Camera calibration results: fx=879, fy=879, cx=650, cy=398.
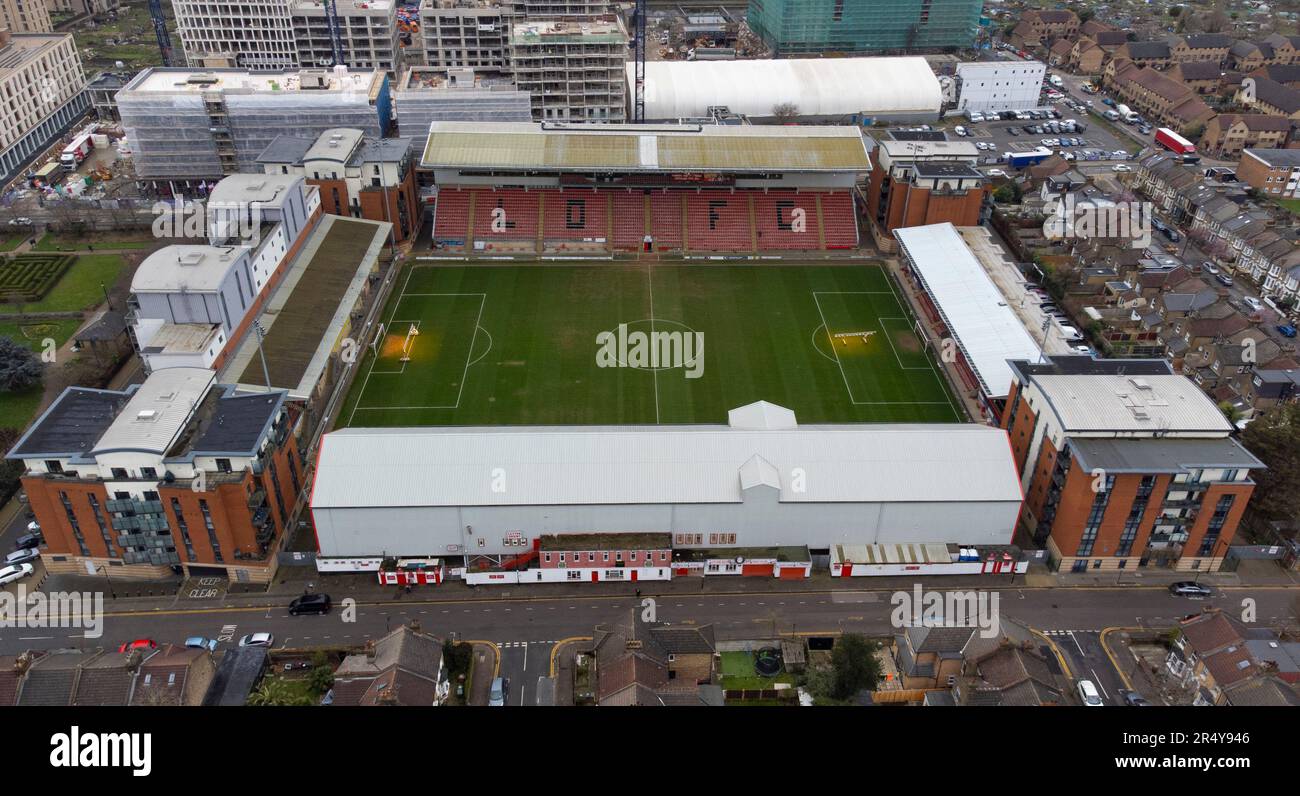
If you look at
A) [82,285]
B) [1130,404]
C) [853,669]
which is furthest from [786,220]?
[82,285]

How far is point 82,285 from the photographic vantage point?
3418 inches

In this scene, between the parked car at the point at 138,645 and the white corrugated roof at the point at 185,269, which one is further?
the white corrugated roof at the point at 185,269

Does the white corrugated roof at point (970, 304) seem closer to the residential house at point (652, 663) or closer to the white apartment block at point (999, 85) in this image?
the residential house at point (652, 663)

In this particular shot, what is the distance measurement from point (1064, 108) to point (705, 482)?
112 metres

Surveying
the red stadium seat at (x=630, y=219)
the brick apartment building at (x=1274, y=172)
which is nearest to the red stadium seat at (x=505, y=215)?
the red stadium seat at (x=630, y=219)

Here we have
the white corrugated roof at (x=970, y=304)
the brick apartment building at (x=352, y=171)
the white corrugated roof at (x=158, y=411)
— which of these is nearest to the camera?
the white corrugated roof at (x=158, y=411)

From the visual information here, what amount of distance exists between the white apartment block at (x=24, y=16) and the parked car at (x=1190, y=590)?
170287 millimetres

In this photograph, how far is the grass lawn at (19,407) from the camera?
68.2m

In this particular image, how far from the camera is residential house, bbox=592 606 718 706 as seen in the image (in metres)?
43.2

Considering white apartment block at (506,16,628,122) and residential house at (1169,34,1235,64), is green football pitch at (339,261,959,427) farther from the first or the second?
residential house at (1169,34,1235,64)

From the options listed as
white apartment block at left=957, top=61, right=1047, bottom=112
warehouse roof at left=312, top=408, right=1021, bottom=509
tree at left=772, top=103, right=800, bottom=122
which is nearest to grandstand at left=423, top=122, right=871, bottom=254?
tree at left=772, top=103, right=800, bottom=122

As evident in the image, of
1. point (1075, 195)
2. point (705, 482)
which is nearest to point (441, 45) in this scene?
point (1075, 195)

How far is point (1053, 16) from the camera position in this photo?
164m

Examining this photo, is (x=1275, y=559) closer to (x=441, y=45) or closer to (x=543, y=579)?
(x=543, y=579)
